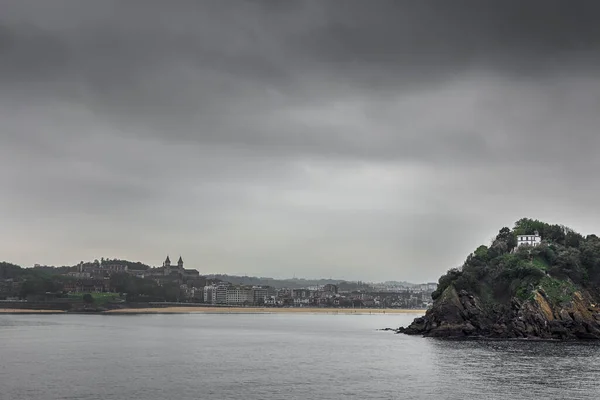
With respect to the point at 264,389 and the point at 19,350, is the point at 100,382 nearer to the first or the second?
the point at 264,389

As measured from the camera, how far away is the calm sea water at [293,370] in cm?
6450

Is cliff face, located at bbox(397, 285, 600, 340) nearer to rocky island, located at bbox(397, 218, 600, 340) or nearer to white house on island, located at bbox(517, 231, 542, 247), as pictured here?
rocky island, located at bbox(397, 218, 600, 340)

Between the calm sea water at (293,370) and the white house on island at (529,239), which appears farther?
the white house on island at (529,239)

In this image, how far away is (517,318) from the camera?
136750 mm

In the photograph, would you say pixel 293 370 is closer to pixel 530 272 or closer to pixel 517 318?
pixel 517 318

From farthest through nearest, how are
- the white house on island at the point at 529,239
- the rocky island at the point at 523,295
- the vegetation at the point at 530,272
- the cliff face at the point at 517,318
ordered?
the white house on island at the point at 529,239
the vegetation at the point at 530,272
the rocky island at the point at 523,295
the cliff face at the point at 517,318

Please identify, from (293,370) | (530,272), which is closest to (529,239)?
(530,272)

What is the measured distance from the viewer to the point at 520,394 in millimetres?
63750

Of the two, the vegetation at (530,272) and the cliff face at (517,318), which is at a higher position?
the vegetation at (530,272)

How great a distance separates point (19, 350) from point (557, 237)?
142 metres

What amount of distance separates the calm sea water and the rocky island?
15025 millimetres

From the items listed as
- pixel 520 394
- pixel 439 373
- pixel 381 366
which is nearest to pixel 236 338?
pixel 381 366

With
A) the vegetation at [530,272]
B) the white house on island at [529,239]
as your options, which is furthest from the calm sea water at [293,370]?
the white house on island at [529,239]

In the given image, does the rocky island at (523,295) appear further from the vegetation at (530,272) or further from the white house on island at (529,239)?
the white house on island at (529,239)
